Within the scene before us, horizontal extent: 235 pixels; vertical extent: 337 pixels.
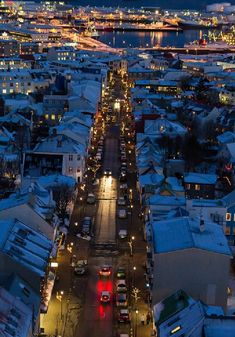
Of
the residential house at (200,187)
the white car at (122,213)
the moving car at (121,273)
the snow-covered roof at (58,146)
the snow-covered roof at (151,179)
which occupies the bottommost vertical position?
the white car at (122,213)

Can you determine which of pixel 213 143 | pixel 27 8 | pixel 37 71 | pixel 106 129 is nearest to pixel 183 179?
pixel 213 143

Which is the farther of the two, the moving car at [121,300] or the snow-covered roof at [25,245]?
the moving car at [121,300]

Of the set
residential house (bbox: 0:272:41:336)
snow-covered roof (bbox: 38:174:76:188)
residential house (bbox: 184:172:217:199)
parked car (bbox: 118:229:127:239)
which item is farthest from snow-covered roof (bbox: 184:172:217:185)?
residential house (bbox: 0:272:41:336)

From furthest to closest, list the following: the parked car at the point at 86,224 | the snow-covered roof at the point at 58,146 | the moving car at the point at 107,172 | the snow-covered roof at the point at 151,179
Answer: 1. the moving car at the point at 107,172
2. the snow-covered roof at the point at 58,146
3. the snow-covered roof at the point at 151,179
4. the parked car at the point at 86,224

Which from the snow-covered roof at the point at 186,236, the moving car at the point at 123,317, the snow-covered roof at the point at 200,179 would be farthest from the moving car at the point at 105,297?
the snow-covered roof at the point at 200,179

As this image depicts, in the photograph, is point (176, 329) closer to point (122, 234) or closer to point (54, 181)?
point (122, 234)

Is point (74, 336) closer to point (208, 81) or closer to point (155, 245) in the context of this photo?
point (155, 245)

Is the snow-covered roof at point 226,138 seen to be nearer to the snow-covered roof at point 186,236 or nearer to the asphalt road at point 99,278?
the asphalt road at point 99,278
